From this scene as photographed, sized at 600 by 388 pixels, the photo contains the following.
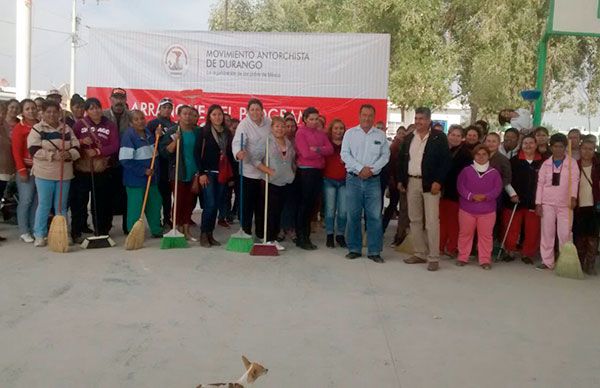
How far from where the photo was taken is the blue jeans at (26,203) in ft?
22.9

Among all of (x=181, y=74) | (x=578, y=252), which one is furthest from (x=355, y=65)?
(x=578, y=252)

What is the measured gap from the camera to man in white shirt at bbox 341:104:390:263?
673 centimetres

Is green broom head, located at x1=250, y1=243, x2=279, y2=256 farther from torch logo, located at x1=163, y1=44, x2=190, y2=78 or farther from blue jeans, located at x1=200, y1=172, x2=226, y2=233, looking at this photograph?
torch logo, located at x1=163, y1=44, x2=190, y2=78

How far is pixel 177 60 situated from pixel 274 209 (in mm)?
4375

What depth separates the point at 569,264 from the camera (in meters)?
6.47

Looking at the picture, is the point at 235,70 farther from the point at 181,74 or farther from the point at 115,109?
the point at 115,109

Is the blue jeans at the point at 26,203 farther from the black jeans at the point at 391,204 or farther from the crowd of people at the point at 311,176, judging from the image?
the black jeans at the point at 391,204

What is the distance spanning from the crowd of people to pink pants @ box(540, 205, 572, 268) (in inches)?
0.5

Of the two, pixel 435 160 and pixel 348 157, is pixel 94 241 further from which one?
pixel 435 160

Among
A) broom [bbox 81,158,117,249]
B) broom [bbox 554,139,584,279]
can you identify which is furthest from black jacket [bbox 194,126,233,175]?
broom [bbox 554,139,584,279]

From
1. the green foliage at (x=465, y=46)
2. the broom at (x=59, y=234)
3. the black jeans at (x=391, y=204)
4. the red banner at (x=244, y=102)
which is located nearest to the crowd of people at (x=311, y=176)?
the broom at (x=59, y=234)

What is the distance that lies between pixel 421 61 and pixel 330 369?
46.8 feet

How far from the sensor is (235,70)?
→ 10141 millimetres

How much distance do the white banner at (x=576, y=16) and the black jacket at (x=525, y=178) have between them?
2708 mm
